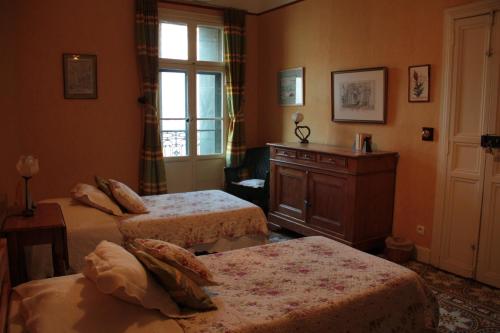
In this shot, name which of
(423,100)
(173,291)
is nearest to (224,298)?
(173,291)

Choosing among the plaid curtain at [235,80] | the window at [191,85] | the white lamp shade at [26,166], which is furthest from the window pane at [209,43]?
the white lamp shade at [26,166]

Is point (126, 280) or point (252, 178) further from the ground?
point (126, 280)

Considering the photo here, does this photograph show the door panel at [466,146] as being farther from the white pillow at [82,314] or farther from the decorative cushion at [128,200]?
the white pillow at [82,314]

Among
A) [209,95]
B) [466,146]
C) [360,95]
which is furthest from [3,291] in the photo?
[209,95]

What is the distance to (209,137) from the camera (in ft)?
19.4

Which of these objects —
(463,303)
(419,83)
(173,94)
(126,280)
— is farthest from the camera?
(173,94)

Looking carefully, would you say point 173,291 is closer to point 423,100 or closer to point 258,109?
point 423,100

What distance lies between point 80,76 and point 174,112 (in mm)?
1247

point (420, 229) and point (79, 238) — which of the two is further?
point (420, 229)

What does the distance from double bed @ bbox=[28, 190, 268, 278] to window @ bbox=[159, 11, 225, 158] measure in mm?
1877

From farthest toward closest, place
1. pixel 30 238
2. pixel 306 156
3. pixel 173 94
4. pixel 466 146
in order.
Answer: pixel 173 94
pixel 306 156
pixel 466 146
pixel 30 238

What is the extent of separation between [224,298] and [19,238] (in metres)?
1.32

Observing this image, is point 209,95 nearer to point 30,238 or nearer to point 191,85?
point 191,85

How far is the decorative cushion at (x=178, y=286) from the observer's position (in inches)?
69.2
